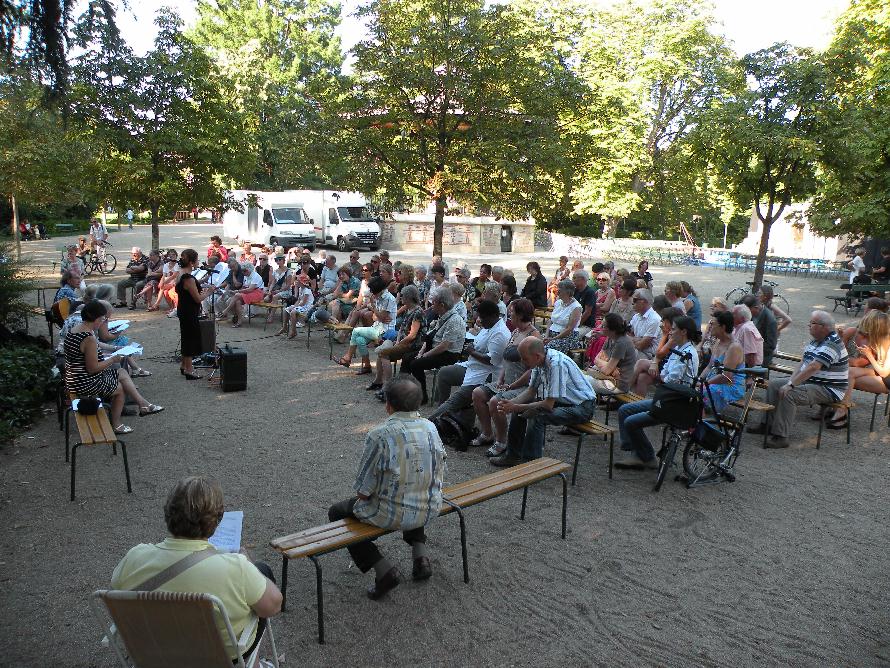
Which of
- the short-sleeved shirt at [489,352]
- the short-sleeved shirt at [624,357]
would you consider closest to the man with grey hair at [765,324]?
the short-sleeved shirt at [624,357]

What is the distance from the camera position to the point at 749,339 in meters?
7.49

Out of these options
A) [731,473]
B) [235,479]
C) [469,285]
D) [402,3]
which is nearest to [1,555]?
[235,479]

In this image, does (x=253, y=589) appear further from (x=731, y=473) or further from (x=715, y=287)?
(x=715, y=287)

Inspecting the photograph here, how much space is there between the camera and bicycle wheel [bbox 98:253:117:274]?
70.3ft

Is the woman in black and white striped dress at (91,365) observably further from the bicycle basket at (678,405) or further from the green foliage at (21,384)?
the bicycle basket at (678,405)

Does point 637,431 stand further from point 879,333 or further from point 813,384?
point 879,333

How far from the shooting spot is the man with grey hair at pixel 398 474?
4.04 m

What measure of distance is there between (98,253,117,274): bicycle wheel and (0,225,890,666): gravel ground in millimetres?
15393

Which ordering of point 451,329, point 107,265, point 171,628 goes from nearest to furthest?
1. point 171,628
2. point 451,329
3. point 107,265

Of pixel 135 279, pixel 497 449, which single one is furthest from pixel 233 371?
pixel 135 279

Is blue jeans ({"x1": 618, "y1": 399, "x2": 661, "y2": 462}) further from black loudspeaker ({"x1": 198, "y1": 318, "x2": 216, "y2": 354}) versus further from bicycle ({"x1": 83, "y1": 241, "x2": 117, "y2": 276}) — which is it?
bicycle ({"x1": 83, "y1": 241, "x2": 117, "y2": 276})

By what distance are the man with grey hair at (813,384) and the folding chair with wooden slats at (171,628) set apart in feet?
20.9

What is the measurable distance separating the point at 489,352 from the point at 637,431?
167cm

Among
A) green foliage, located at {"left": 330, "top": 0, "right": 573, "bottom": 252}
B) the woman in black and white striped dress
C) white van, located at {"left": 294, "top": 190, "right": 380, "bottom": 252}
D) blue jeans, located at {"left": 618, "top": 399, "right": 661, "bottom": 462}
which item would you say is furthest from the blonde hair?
white van, located at {"left": 294, "top": 190, "right": 380, "bottom": 252}
